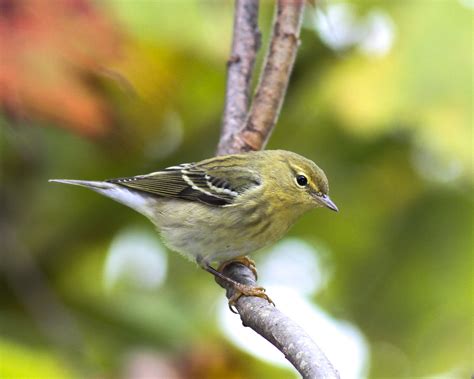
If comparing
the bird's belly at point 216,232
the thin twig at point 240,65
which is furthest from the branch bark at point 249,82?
the bird's belly at point 216,232

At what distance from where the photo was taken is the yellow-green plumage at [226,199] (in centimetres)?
385

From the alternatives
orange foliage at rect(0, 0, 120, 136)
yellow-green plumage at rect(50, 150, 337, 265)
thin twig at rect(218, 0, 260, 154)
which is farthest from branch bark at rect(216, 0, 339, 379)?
orange foliage at rect(0, 0, 120, 136)

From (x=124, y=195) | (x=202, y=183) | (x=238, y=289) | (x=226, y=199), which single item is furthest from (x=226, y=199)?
(x=238, y=289)

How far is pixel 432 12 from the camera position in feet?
14.4

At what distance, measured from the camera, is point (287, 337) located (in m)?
2.01

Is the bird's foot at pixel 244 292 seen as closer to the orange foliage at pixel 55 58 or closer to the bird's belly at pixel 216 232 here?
the bird's belly at pixel 216 232

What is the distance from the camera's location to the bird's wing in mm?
4078

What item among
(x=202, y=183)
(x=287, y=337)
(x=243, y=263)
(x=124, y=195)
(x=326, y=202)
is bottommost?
(x=287, y=337)

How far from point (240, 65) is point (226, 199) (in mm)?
958

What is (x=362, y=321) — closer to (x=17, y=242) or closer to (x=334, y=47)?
(x=334, y=47)

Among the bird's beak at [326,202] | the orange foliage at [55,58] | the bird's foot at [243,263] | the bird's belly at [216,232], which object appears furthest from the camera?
the bird's beak at [326,202]

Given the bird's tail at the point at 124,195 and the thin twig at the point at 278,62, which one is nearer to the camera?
the thin twig at the point at 278,62

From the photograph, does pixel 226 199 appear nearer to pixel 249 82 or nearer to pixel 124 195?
pixel 124 195

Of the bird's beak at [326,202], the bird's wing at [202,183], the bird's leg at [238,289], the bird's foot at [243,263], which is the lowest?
the bird's leg at [238,289]
